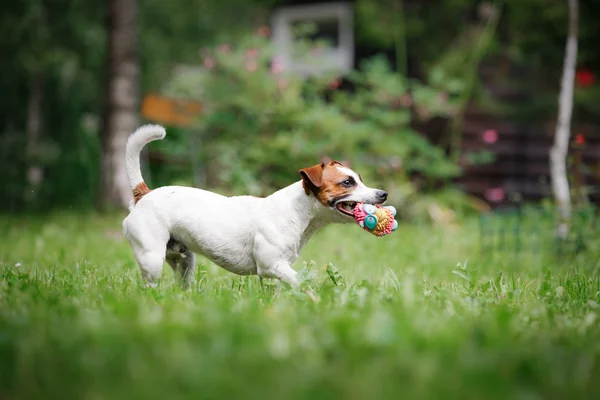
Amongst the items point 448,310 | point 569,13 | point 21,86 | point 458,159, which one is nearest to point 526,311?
point 448,310

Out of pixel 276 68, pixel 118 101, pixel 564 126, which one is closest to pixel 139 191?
pixel 564 126

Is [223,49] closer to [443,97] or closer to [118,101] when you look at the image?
[118,101]

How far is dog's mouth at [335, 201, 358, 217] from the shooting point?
4031 mm

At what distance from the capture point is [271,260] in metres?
3.93

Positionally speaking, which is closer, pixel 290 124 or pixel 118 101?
pixel 290 124

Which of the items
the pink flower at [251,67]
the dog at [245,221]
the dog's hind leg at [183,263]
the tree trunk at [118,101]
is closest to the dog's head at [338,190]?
the dog at [245,221]

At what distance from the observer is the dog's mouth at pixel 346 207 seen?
4.03m

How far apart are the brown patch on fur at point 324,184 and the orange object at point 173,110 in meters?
6.62

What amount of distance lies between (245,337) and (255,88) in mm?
7090

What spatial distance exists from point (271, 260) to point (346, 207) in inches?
23.0

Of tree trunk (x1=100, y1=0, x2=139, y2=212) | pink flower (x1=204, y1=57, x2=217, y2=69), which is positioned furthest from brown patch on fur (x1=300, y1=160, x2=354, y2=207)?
tree trunk (x1=100, y1=0, x2=139, y2=212)

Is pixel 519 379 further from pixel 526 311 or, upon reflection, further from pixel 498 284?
pixel 498 284

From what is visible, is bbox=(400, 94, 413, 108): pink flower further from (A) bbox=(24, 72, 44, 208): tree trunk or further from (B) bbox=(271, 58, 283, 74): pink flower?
(A) bbox=(24, 72, 44, 208): tree trunk

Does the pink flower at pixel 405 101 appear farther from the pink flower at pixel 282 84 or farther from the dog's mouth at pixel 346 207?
the dog's mouth at pixel 346 207
